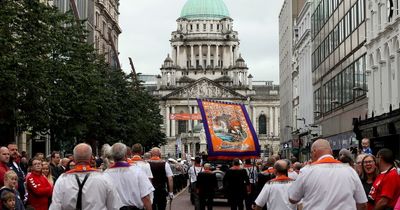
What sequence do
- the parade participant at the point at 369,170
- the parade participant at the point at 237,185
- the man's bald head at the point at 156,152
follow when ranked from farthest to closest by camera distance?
the parade participant at the point at 237,185 → the man's bald head at the point at 156,152 → the parade participant at the point at 369,170

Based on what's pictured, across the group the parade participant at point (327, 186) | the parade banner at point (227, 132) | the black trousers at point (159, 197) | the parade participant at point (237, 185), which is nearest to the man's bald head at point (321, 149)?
the parade participant at point (327, 186)

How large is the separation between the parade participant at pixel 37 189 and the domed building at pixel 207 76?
539ft

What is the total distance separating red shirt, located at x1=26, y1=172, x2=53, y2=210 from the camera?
1416 cm

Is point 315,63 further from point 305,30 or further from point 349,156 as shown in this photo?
point 349,156

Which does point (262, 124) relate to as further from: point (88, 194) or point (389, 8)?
point (88, 194)

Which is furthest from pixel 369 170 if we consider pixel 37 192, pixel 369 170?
pixel 37 192

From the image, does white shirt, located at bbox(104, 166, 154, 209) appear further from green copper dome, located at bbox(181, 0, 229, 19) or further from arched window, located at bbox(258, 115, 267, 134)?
green copper dome, located at bbox(181, 0, 229, 19)

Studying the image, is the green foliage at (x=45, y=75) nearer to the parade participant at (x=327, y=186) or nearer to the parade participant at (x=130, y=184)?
the parade participant at (x=130, y=184)

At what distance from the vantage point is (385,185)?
1124 centimetres

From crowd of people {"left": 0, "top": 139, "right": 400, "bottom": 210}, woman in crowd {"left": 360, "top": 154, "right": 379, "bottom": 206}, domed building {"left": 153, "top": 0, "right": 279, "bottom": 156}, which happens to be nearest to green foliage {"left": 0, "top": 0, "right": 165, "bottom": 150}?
crowd of people {"left": 0, "top": 139, "right": 400, "bottom": 210}

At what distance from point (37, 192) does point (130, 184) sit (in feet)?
5.47

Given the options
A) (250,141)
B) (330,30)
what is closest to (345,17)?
(330,30)

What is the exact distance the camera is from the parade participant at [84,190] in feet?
34.4

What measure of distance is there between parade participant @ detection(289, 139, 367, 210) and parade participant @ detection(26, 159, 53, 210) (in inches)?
187
